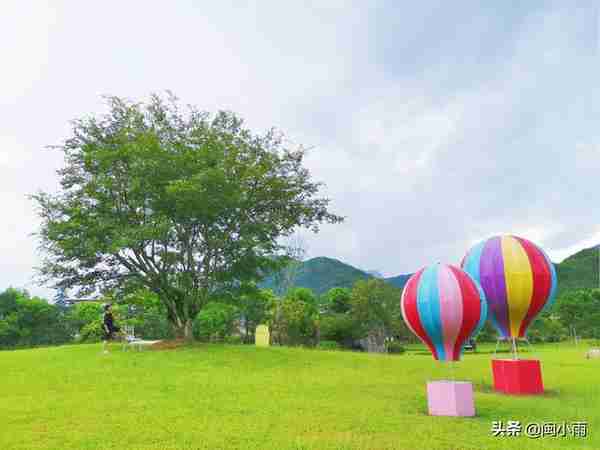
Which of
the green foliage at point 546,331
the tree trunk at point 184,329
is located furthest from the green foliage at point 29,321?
the green foliage at point 546,331

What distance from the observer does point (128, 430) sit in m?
8.13

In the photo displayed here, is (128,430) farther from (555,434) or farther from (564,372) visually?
(564,372)

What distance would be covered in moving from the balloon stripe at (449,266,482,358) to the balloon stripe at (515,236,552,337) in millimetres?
3861

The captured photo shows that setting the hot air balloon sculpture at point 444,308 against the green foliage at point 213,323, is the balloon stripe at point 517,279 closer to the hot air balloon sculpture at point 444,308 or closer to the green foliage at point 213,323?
the hot air balloon sculpture at point 444,308

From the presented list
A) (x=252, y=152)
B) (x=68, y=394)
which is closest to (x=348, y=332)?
(x=252, y=152)

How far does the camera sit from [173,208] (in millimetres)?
21250

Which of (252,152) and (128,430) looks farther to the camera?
(252,152)

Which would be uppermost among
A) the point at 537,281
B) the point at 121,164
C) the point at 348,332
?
the point at 121,164

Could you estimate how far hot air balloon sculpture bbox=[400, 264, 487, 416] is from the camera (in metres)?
10.0

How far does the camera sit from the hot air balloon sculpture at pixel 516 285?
13.5 meters

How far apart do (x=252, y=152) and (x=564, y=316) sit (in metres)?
47.4

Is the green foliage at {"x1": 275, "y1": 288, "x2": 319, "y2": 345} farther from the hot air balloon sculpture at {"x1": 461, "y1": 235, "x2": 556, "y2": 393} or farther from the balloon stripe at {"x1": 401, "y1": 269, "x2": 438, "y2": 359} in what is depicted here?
the balloon stripe at {"x1": 401, "y1": 269, "x2": 438, "y2": 359}

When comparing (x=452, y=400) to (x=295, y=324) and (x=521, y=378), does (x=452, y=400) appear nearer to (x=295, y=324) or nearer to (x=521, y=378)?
(x=521, y=378)

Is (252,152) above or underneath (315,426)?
above
